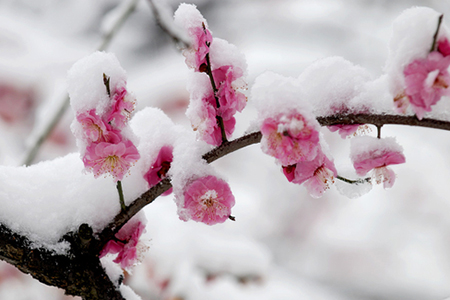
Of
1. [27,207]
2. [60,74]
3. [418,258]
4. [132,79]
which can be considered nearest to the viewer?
[27,207]

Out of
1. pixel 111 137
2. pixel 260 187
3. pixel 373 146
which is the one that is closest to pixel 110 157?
pixel 111 137

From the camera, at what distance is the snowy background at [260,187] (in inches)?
89.7

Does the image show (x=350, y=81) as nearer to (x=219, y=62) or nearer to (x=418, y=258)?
(x=219, y=62)

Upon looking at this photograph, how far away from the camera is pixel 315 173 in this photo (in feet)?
1.54

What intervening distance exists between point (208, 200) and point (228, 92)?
15 centimetres

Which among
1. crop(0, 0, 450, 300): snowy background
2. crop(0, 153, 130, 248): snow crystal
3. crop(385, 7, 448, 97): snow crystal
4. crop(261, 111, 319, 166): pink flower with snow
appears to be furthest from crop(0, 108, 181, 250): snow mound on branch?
crop(0, 0, 450, 300): snowy background

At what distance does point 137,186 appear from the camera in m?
0.55

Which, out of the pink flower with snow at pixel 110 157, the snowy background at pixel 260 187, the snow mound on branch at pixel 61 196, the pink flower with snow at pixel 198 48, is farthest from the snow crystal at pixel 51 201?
the snowy background at pixel 260 187

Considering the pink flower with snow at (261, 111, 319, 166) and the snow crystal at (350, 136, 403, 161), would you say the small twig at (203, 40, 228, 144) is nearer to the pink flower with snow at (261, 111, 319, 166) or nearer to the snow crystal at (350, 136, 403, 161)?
the pink flower with snow at (261, 111, 319, 166)

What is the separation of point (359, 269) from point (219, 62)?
2.78m

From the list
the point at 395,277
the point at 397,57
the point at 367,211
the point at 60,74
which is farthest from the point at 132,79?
the point at 397,57

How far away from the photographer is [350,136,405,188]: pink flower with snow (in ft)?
1.54

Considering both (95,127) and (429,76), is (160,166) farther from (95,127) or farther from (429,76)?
(429,76)

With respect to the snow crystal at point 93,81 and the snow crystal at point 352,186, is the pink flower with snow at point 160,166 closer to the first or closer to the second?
the snow crystal at point 93,81
